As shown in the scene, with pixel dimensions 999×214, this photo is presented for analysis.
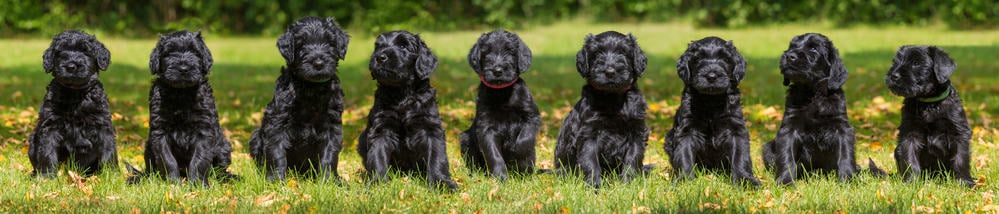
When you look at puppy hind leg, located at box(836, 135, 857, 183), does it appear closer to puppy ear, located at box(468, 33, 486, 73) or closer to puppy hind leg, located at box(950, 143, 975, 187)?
puppy hind leg, located at box(950, 143, 975, 187)

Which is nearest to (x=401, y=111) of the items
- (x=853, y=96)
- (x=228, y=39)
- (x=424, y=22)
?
(x=853, y=96)

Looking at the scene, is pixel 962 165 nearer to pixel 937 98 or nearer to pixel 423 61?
pixel 937 98

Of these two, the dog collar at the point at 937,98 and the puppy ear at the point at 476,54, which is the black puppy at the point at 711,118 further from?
the puppy ear at the point at 476,54

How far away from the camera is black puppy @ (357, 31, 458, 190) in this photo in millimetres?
6664

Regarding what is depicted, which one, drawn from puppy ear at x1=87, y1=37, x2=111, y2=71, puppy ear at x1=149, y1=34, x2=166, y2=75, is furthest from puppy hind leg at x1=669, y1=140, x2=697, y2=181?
puppy ear at x1=87, y1=37, x2=111, y2=71

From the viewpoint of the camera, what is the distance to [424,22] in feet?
79.8

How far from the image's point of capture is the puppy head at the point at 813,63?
6.70 meters

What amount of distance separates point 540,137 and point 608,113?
3.74 m

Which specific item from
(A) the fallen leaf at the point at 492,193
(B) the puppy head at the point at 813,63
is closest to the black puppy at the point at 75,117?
(A) the fallen leaf at the point at 492,193

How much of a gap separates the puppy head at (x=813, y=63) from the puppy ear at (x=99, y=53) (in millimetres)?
4667

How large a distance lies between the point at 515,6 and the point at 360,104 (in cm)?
1455

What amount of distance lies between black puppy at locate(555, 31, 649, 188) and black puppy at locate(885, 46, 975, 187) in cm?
170

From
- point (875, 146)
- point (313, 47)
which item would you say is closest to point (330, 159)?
point (313, 47)

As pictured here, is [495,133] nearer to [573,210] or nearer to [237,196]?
[573,210]
